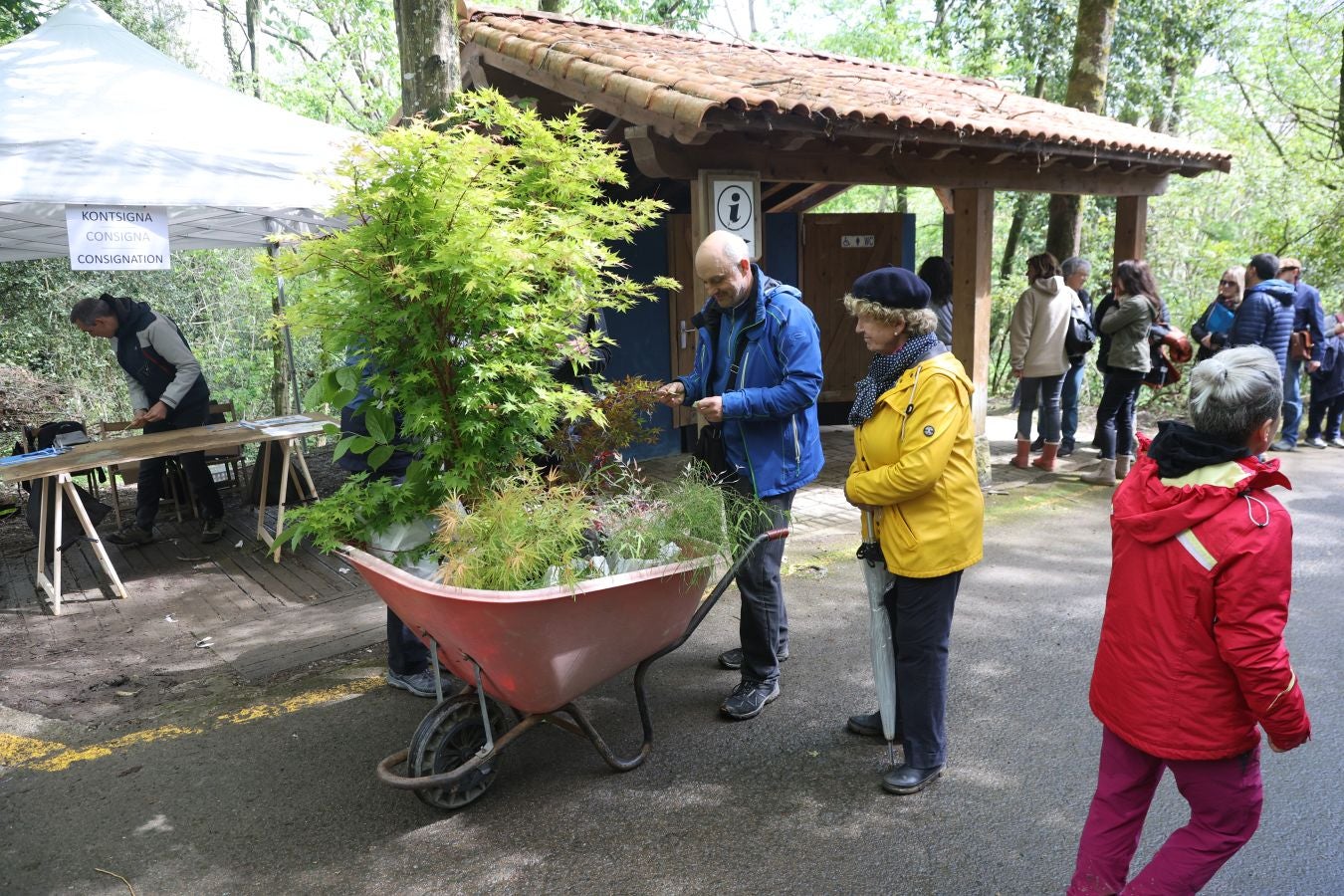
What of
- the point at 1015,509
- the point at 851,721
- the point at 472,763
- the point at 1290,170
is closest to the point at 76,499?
the point at 472,763

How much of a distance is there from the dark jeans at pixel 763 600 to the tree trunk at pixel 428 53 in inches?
107

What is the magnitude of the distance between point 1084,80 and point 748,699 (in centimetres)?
887

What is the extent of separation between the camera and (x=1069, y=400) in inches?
316

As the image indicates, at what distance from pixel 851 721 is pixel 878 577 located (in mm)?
755

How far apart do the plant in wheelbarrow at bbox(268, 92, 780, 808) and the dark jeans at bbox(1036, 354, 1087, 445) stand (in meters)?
5.96

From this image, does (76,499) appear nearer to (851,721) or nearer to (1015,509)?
(851,721)

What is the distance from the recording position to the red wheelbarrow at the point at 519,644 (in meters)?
2.39

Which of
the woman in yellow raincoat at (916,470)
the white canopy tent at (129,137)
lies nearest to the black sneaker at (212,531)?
the white canopy tent at (129,137)

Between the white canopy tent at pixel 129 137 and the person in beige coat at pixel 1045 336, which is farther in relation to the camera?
the person in beige coat at pixel 1045 336

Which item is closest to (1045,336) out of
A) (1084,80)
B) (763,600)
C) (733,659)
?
(1084,80)

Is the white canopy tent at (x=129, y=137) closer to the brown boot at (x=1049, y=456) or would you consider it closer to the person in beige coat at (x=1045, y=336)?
the person in beige coat at (x=1045, y=336)

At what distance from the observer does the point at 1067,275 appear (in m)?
7.65

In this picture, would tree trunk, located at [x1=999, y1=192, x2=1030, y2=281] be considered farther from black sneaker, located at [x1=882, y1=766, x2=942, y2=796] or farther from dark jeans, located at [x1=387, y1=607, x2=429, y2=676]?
dark jeans, located at [x1=387, y1=607, x2=429, y2=676]

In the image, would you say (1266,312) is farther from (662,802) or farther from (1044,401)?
(662,802)
